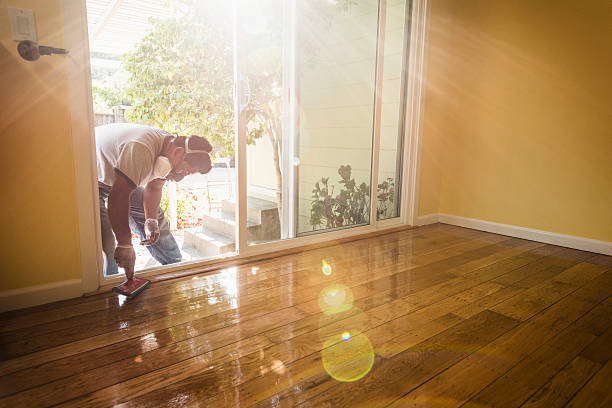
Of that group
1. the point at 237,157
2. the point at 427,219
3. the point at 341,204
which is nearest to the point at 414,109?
the point at 427,219

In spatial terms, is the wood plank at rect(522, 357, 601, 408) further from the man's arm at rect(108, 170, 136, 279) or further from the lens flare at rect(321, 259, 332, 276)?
the man's arm at rect(108, 170, 136, 279)

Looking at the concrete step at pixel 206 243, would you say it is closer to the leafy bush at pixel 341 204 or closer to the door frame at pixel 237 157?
the door frame at pixel 237 157

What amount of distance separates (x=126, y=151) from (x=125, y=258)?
0.57 m

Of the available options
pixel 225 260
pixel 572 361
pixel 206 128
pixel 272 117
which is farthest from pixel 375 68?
pixel 572 361

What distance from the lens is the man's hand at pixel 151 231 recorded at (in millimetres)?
2305

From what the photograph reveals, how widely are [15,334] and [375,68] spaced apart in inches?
116

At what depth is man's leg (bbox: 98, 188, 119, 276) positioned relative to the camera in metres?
2.12

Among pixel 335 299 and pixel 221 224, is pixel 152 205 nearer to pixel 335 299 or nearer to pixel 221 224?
pixel 221 224

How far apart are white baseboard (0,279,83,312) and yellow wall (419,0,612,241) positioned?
116 inches

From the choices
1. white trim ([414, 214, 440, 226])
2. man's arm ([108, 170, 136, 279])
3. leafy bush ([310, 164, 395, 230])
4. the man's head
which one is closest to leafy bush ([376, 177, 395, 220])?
leafy bush ([310, 164, 395, 230])

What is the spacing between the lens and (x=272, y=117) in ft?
8.61

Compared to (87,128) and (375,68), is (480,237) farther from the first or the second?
(87,128)

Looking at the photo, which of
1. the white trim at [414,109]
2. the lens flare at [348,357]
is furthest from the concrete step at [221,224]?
the white trim at [414,109]

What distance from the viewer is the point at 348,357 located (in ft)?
4.56
